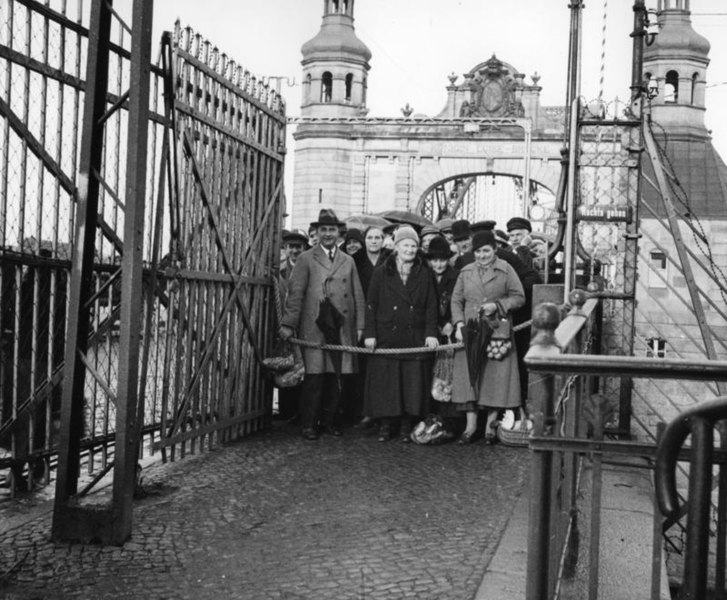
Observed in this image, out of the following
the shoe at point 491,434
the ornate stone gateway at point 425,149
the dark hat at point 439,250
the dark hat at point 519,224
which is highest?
the ornate stone gateway at point 425,149

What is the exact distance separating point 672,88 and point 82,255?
5299 cm

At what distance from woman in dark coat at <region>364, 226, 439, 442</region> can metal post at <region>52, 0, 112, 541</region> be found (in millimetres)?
3598

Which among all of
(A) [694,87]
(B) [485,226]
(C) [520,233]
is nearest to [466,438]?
(B) [485,226]

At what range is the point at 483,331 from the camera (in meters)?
8.16

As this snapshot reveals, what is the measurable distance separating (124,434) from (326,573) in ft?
4.71

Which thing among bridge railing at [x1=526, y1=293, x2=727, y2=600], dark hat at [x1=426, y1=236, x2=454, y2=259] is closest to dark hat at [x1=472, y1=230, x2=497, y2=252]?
dark hat at [x1=426, y1=236, x2=454, y2=259]

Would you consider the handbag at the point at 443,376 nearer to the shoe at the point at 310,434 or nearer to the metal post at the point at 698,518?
the shoe at the point at 310,434

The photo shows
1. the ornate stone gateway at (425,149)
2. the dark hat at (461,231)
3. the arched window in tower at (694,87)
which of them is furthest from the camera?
the arched window in tower at (694,87)

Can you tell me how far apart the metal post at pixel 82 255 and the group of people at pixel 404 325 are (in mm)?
3261

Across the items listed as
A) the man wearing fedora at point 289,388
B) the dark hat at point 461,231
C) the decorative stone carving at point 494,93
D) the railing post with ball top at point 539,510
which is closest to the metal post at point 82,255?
the railing post with ball top at point 539,510

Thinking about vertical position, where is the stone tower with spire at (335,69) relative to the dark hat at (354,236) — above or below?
above

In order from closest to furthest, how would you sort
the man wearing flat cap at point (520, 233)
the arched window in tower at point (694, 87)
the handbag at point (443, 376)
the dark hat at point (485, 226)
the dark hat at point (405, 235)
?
the handbag at point (443, 376)
the dark hat at point (405, 235)
the dark hat at point (485, 226)
the man wearing flat cap at point (520, 233)
the arched window in tower at point (694, 87)

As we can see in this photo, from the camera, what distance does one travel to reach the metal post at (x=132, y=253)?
5.17 m

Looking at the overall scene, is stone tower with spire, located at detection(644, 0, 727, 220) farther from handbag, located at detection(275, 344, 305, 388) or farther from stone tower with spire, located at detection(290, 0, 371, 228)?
handbag, located at detection(275, 344, 305, 388)
